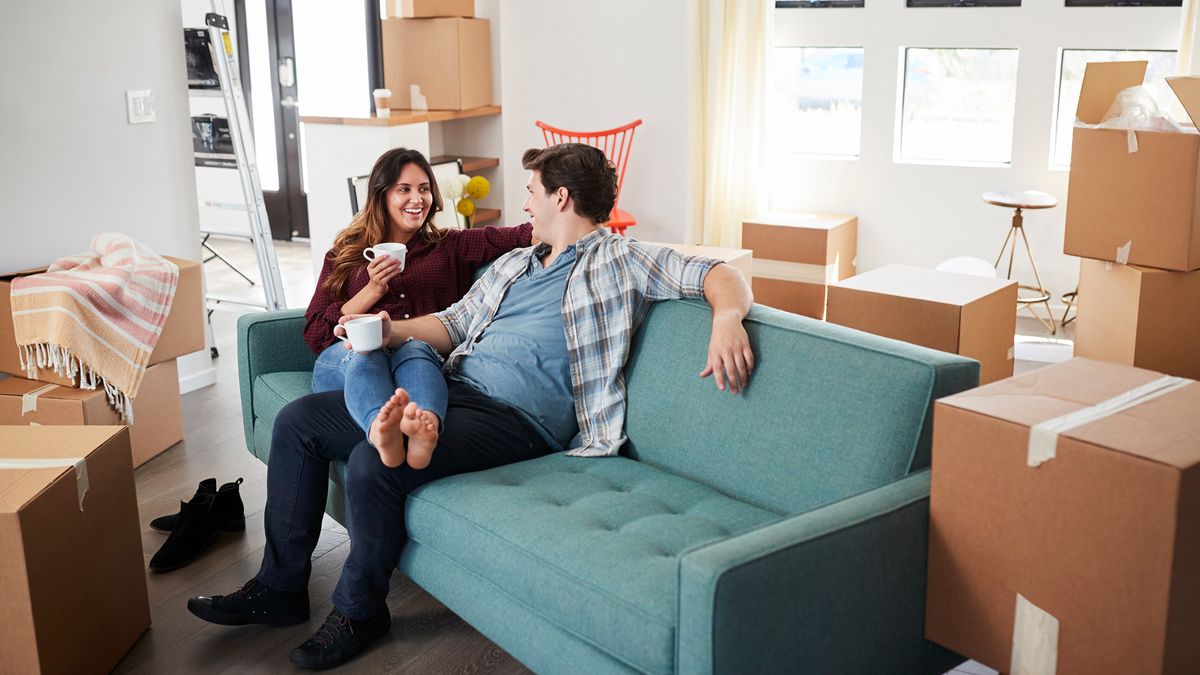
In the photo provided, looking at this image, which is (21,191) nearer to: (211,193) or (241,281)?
(241,281)

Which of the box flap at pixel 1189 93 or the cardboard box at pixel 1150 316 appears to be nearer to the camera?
the box flap at pixel 1189 93

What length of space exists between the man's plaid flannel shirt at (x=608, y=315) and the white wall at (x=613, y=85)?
3.22m

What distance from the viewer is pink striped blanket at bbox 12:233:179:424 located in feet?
10.5

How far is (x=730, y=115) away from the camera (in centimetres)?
563

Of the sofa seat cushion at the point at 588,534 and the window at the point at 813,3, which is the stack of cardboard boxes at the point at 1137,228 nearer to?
the window at the point at 813,3

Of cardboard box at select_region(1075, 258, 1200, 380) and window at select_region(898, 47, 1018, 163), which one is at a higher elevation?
window at select_region(898, 47, 1018, 163)

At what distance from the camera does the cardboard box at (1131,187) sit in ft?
11.9

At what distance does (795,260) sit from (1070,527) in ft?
12.6

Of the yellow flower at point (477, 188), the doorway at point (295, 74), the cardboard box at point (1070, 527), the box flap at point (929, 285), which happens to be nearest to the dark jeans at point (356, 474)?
the cardboard box at point (1070, 527)

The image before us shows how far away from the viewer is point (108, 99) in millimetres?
3805

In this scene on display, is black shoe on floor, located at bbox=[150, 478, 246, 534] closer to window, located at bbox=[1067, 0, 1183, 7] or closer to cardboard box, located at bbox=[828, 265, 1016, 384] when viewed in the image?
cardboard box, located at bbox=[828, 265, 1016, 384]

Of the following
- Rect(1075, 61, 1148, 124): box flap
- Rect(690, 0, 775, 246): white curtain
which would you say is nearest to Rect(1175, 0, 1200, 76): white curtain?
Rect(1075, 61, 1148, 124): box flap

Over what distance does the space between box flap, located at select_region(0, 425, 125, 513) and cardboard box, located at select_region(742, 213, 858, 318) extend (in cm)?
350

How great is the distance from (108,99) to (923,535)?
322 cm
